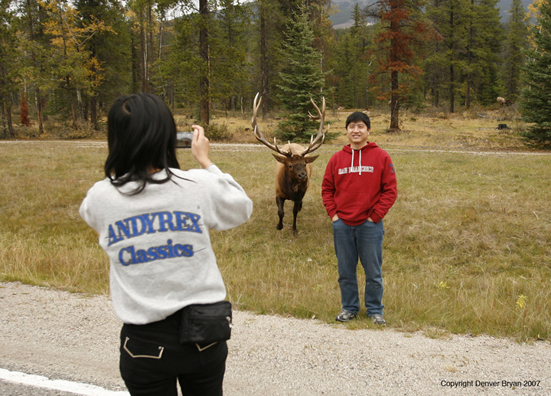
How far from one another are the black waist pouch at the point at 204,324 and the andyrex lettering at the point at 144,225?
342mm

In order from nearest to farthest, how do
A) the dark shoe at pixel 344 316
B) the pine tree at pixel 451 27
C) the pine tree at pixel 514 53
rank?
the dark shoe at pixel 344 316, the pine tree at pixel 451 27, the pine tree at pixel 514 53

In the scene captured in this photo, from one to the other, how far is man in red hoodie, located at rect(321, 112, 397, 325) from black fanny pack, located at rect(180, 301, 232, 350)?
2.91 meters

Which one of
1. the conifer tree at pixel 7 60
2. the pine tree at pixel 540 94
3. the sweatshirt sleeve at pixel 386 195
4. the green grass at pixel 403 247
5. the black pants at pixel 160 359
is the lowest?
the green grass at pixel 403 247

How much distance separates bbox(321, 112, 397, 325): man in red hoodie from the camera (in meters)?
4.54

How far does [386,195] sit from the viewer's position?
4.54m

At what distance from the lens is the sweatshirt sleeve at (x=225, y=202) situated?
1877 millimetres

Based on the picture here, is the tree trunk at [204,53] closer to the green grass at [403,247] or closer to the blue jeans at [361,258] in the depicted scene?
the green grass at [403,247]

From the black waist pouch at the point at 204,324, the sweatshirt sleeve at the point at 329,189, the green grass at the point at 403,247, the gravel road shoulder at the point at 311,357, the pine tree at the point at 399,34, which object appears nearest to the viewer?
the black waist pouch at the point at 204,324

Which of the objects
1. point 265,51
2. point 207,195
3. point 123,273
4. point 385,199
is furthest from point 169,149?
point 265,51

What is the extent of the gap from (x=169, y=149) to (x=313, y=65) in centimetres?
2316

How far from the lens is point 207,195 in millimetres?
1859

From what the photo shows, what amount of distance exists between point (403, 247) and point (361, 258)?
4.57 metres

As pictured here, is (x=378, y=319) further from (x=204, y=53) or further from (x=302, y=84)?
(x=204, y=53)

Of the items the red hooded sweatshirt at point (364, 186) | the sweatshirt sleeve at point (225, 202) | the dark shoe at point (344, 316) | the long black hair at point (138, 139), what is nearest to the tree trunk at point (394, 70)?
the red hooded sweatshirt at point (364, 186)
